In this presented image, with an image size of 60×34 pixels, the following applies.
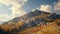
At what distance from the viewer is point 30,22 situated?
18.8 metres

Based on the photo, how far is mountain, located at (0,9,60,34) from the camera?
1848 cm

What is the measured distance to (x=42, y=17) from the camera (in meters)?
19.0

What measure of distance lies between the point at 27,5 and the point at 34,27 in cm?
276

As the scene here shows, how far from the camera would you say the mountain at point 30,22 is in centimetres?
1848

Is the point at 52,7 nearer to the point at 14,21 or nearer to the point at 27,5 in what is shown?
the point at 27,5

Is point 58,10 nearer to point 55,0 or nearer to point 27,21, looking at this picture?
point 55,0

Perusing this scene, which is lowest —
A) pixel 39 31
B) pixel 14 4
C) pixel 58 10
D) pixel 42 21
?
pixel 39 31

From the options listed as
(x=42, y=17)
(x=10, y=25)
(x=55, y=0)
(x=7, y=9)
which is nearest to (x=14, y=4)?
(x=7, y=9)

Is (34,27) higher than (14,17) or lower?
lower

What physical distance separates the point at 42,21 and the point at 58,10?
233 cm

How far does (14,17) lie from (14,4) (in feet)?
5.31

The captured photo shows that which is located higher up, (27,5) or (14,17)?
(27,5)

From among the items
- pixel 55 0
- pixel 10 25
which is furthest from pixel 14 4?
pixel 55 0

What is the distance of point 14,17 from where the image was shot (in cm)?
1864
